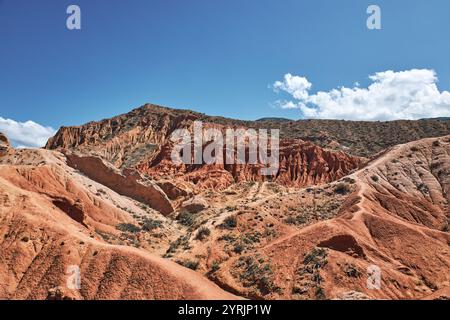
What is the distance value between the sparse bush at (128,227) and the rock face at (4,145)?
60.1ft

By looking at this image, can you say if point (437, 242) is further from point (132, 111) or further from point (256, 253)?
point (132, 111)

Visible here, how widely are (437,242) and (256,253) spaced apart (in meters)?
12.0

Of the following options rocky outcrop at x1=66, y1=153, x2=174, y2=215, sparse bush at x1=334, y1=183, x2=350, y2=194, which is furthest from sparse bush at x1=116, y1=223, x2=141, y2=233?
sparse bush at x1=334, y1=183, x2=350, y2=194

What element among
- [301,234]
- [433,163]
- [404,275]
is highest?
[433,163]

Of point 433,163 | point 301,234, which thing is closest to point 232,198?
point 433,163

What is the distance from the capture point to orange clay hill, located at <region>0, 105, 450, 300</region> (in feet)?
58.9

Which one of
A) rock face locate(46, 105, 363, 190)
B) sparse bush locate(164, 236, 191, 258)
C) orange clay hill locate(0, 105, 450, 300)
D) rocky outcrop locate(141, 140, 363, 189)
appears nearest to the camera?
orange clay hill locate(0, 105, 450, 300)

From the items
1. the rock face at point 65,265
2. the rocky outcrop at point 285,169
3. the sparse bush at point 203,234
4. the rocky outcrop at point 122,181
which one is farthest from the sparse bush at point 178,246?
the rocky outcrop at point 285,169

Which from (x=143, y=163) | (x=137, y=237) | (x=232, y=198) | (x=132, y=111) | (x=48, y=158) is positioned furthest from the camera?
(x=132, y=111)

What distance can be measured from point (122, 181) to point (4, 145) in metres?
14.2

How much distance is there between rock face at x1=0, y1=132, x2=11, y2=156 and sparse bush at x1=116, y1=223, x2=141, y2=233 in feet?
60.1

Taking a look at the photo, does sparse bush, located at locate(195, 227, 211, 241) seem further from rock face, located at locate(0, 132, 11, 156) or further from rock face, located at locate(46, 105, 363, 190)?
rock face, located at locate(0, 132, 11, 156)

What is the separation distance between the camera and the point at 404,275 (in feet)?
67.1
